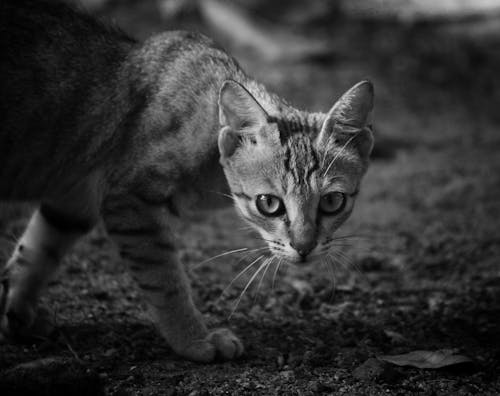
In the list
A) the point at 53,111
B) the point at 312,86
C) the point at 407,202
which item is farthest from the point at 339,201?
the point at 312,86

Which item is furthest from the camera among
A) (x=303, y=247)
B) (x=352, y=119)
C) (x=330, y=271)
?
(x=330, y=271)

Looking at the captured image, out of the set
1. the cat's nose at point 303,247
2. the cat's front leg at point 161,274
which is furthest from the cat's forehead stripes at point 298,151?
the cat's front leg at point 161,274

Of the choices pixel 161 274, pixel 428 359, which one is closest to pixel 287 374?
pixel 428 359

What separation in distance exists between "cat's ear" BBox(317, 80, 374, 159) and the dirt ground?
0.77 meters

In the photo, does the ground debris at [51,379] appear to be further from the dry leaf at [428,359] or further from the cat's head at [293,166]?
the dry leaf at [428,359]

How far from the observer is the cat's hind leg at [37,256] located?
400cm

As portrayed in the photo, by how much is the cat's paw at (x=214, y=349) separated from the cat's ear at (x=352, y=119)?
4.01 ft

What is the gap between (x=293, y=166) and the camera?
3.62 meters

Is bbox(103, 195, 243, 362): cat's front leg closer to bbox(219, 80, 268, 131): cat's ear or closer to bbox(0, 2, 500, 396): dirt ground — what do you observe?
bbox(0, 2, 500, 396): dirt ground

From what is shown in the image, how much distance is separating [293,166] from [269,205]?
0.25m

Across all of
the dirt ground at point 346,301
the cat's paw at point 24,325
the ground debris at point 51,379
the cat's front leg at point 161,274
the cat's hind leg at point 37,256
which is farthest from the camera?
the cat's hind leg at point 37,256

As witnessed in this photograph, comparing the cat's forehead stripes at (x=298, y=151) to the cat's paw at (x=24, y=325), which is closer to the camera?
the cat's forehead stripes at (x=298, y=151)

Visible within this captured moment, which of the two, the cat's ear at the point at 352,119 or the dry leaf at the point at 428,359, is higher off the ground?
the cat's ear at the point at 352,119

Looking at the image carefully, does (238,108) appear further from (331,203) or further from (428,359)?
(428,359)
